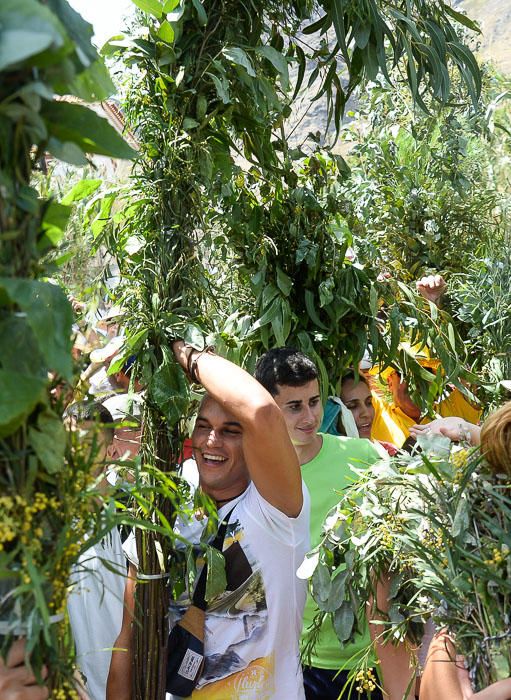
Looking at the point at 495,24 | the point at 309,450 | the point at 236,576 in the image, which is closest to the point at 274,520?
→ the point at 236,576

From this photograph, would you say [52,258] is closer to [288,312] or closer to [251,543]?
[251,543]

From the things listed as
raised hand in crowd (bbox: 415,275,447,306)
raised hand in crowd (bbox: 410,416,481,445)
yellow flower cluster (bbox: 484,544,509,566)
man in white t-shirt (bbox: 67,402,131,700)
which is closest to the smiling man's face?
man in white t-shirt (bbox: 67,402,131,700)

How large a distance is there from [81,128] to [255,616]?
1.37 meters

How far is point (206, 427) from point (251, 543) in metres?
0.35

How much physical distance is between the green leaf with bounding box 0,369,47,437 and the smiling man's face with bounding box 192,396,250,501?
1270 millimetres

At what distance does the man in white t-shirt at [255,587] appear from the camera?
84.0 inches

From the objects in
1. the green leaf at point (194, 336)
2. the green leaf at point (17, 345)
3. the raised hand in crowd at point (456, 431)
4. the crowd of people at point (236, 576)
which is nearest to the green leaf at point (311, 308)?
the crowd of people at point (236, 576)

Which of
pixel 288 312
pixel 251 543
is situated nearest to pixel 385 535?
pixel 251 543

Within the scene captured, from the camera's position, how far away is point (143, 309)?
2.29 m

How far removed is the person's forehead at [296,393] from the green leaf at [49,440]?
1801 millimetres

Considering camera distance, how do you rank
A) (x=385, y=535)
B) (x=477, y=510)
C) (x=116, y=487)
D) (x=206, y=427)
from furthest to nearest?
(x=206, y=427) → (x=385, y=535) → (x=477, y=510) → (x=116, y=487)

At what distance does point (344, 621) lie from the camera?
2.10m

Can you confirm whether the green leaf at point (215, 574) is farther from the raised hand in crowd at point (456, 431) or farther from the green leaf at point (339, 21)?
the green leaf at point (339, 21)

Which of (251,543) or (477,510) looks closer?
(477,510)
